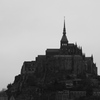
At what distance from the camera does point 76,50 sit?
145 m

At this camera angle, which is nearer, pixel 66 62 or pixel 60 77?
pixel 60 77

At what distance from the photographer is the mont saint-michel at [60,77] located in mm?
127875

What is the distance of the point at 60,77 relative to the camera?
136 meters

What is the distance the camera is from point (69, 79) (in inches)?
5320

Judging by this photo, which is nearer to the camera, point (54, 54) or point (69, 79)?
point (69, 79)

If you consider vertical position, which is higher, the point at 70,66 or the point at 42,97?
the point at 70,66

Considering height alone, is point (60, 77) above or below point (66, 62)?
below

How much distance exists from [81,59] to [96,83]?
870 cm

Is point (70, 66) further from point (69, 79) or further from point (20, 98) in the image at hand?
point (20, 98)

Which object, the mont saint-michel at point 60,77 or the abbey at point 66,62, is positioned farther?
the abbey at point 66,62

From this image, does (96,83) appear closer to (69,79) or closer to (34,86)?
(69,79)

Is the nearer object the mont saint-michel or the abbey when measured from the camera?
the mont saint-michel

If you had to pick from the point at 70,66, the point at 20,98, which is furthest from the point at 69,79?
the point at 20,98

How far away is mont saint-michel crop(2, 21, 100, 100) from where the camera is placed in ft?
420
